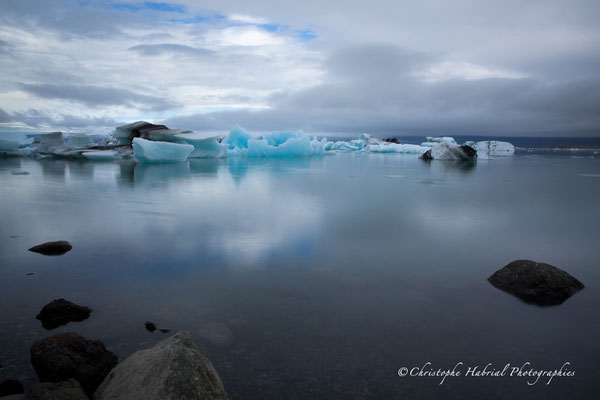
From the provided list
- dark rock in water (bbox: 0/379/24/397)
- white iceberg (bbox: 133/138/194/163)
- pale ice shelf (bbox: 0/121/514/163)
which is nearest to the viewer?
dark rock in water (bbox: 0/379/24/397)

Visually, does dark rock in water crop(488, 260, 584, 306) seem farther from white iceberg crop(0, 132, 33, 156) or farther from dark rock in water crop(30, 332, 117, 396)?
white iceberg crop(0, 132, 33, 156)

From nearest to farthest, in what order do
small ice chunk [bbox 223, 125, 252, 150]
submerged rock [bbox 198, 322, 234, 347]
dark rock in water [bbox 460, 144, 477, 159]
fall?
submerged rock [bbox 198, 322, 234, 347]
small ice chunk [bbox 223, 125, 252, 150]
dark rock in water [bbox 460, 144, 477, 159]

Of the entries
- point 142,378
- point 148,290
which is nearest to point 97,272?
point 148,290

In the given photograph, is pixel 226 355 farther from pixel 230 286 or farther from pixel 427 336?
pixel 427 336

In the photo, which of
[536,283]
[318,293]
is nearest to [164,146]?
[318,293]

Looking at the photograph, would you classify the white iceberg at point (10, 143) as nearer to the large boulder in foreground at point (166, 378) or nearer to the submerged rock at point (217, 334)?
the submerged rock at point (217, 334)

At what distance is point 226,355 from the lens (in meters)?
1.80

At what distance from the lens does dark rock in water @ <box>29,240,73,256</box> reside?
323 centimetres

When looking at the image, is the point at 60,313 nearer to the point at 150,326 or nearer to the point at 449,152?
the point at 150,326

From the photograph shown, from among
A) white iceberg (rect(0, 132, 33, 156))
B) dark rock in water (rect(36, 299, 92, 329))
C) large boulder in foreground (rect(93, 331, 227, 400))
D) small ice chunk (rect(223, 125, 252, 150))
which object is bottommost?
dark rock in water (rect(36, 299, 92, 329))

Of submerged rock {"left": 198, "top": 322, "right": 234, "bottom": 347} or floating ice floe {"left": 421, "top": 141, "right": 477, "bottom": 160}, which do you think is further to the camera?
floating ice floe {"left": 421, "top": 141, "right": 477, "bottom": 160}

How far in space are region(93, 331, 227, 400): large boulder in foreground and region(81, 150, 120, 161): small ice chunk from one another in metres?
19.0

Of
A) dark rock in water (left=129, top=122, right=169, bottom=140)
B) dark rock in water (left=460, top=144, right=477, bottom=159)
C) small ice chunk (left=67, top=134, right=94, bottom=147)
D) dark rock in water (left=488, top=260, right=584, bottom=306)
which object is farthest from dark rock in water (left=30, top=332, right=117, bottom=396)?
dark rock in water (left=460, top=144, right=477, bottom=159)

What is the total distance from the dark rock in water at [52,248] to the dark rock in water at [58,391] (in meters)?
2.19
